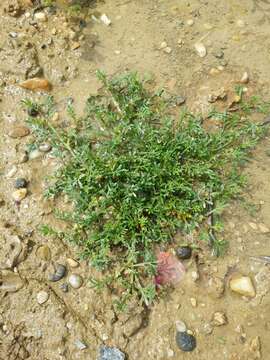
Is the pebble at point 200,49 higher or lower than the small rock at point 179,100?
higher

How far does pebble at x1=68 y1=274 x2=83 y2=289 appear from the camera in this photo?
10.6 ft

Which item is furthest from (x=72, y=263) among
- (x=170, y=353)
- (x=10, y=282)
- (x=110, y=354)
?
(x=170, y=353)

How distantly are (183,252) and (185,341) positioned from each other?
2.05 feet

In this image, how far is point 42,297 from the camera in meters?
3.15

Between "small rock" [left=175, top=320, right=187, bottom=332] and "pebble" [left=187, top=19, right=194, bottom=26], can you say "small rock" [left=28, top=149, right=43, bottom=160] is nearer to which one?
"small rock" [left=175, top=320, right=187, bottom=332]

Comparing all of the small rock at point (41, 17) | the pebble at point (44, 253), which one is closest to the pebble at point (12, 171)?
the pebble at point (44, 253)

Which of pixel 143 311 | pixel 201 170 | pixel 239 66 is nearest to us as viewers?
pixel 143 311

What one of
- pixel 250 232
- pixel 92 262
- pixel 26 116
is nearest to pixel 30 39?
pixel 26 116

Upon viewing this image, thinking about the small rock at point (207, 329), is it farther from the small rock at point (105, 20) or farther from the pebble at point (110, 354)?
the small rock at point (105, 20)

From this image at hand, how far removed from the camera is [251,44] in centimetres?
422

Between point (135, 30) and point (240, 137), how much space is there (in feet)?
4.87

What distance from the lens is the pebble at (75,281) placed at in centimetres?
324

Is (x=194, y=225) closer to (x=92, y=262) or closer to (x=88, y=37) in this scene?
(x=92, y=262)

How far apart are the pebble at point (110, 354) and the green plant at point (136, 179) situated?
0.33 meters
